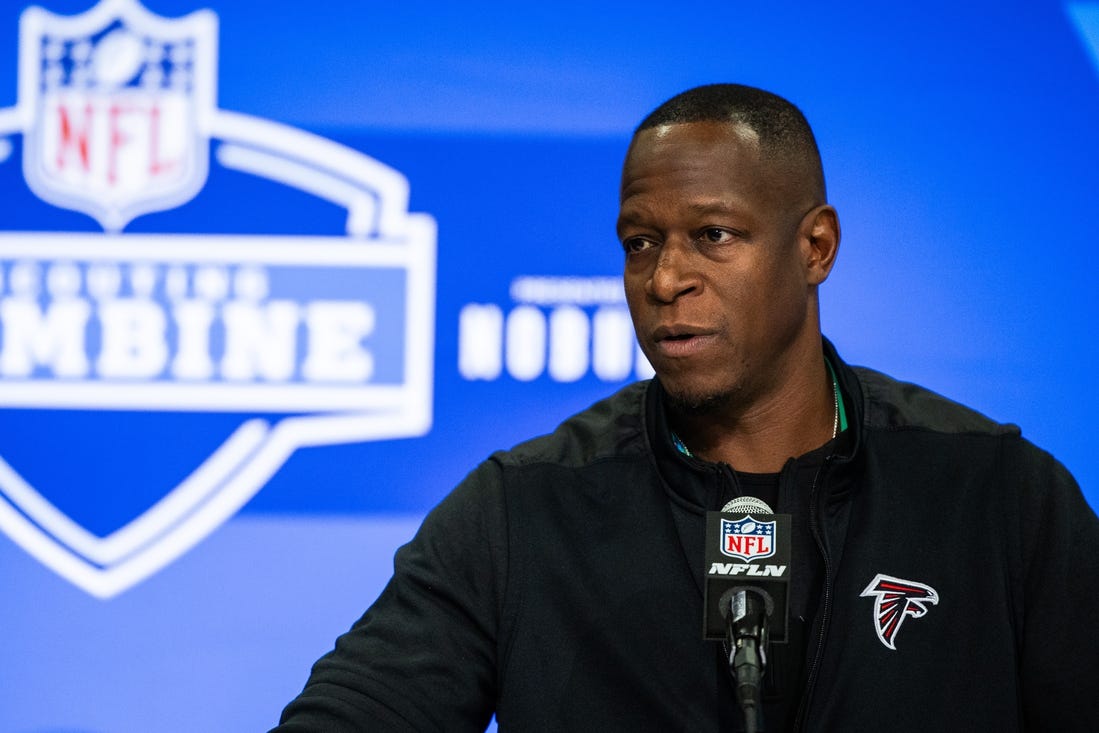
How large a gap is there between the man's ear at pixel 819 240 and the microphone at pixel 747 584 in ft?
1.58

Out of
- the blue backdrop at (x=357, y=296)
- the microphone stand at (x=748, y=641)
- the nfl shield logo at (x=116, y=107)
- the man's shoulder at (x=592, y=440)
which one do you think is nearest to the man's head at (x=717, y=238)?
the man's shoulder at (x=592, y=440)

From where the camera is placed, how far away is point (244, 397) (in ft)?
8.98

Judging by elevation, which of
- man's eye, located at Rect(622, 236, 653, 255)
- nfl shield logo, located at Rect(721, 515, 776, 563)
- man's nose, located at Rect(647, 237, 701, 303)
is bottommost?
nfl shield logo, located at Rect(721, 515, 776, 563)

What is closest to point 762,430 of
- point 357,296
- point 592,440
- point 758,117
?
point 592,440

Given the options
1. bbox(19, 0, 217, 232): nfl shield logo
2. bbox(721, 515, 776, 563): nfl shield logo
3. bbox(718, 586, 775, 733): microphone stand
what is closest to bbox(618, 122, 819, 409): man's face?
bbox(721, 515, 776, 563): nfl shield logo

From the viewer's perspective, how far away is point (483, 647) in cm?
170

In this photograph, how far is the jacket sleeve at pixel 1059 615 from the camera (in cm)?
167

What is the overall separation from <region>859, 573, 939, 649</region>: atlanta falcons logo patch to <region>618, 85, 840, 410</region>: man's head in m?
0.33

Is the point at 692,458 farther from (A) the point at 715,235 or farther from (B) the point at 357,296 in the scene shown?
(B) the point at 357,296

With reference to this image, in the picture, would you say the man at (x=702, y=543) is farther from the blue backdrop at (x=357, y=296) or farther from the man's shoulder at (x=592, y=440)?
the blue backdrop at (x=357, y=296)

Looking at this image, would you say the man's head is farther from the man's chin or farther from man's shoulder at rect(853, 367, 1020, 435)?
man's shoulder at rect(853, 367, 1020, 435)

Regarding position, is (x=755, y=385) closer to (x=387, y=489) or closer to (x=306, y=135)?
(x=387, y=489)

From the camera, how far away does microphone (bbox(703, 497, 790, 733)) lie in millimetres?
1343

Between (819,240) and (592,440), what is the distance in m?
0.46
